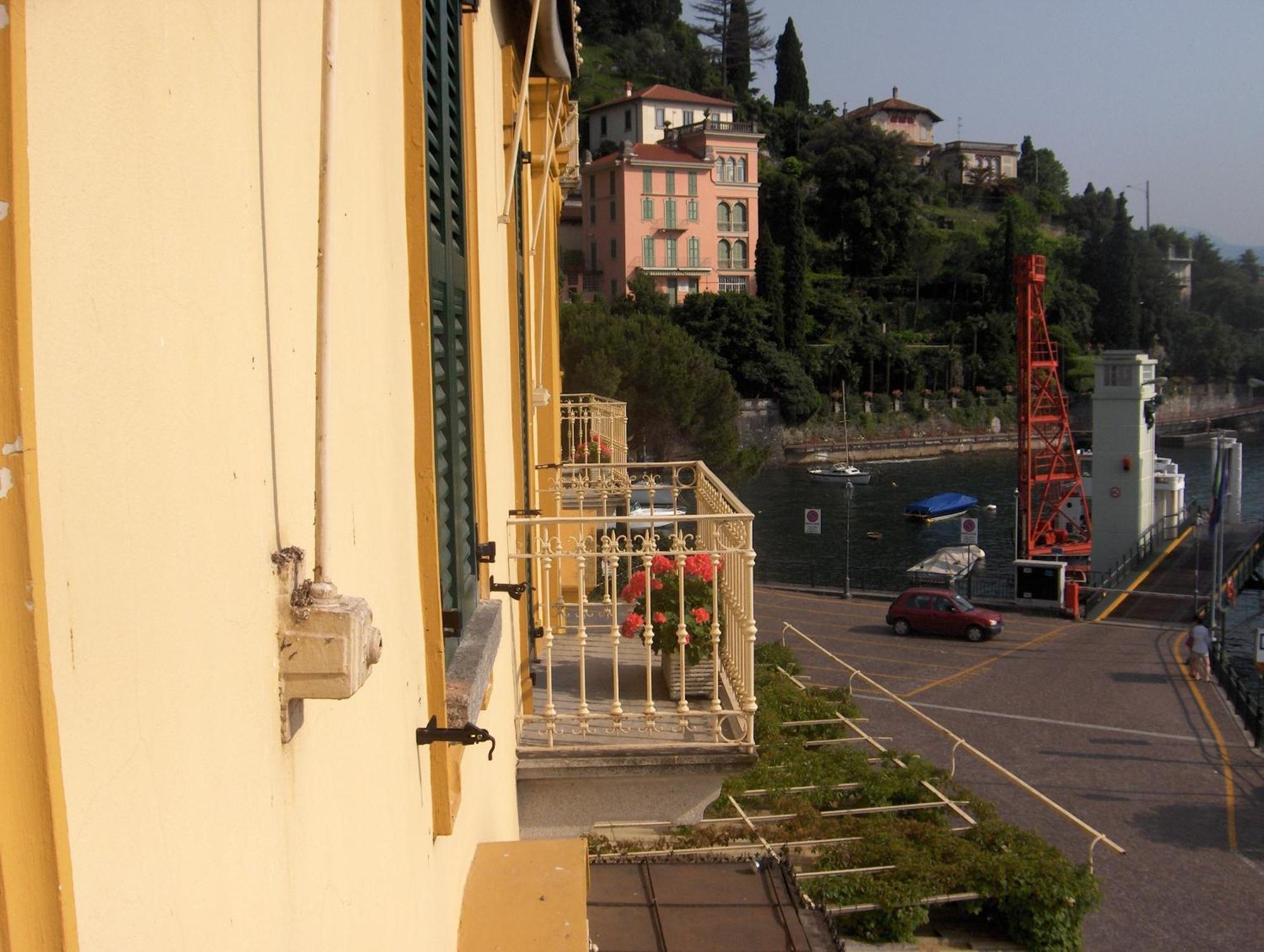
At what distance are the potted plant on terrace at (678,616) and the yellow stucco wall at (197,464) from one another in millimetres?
3371

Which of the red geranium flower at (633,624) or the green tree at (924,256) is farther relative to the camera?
the green tree at (924,256)

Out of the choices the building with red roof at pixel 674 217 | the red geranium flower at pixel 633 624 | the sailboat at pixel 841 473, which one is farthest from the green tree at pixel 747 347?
the red geranium flower at pixel 633 624

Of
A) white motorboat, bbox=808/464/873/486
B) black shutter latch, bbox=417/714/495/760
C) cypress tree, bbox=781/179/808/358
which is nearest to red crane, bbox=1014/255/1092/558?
white motorboat, bbox=808/464/873/486

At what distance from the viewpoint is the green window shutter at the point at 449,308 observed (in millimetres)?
3303

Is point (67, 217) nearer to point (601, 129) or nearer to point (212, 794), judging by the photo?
point (212, 794)

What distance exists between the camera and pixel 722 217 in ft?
260

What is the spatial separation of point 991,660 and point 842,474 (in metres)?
40.7

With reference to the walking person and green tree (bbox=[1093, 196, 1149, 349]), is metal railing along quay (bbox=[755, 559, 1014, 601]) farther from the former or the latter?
green tree (bbox=[1093, 196, 1149, 349])

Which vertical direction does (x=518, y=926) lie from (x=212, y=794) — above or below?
below

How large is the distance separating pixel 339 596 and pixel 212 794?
1.40ft

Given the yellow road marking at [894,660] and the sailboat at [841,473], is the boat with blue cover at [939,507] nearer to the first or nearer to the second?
the sailboat at [841,473]

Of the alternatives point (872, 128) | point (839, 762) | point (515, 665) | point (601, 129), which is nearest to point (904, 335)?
point (872, 128)

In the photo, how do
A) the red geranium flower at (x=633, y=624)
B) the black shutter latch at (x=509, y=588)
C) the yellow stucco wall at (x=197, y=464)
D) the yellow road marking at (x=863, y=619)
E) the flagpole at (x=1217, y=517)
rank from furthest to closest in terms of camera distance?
the yellow road marking at (x=863, y=619) < the flagpole at (x=1217, y=517) < the red geranium flower at (x=633, y=624) < the black shutter latch at (x=509, y=588) < the yellow stucco wall at (x=197, y=464)

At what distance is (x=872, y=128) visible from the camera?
89562 mm
